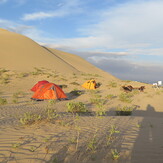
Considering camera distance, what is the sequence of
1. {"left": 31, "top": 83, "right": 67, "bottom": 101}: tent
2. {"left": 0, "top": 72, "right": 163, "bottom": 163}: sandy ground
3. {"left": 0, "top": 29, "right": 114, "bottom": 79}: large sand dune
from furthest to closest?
1. {"left": 0, "top": 29, "right": 114, "bottom": 79}: large sand dune
2. {"left": 31, "top": 83, "right": 67, "bottom": 101}: tent
3. {"left": 0, "top": 72, "right": 163, "bottom": 163}: sandy ground

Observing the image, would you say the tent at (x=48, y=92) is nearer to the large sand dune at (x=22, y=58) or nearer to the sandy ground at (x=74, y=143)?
the sandy ground at (x=74, y=143)

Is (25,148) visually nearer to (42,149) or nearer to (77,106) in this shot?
(42,149)

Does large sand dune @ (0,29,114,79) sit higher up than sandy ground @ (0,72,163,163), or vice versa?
large sand dune @ (0,29,114,79)

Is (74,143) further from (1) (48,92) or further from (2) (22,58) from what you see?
(2) (22,58)

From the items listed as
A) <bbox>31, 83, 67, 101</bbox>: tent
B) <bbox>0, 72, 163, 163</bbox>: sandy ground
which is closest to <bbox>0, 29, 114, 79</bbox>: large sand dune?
<bbox>31, 83, 67, 101</bbox>: tent

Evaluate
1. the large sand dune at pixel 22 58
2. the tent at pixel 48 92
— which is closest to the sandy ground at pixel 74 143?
the tent at pixel 48 92

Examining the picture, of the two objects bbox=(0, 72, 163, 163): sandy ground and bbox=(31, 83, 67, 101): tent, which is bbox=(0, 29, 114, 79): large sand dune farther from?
bbox=(0, 72, 163, 163): sandy ground

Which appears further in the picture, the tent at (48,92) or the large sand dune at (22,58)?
the large sand dune at (22,58)

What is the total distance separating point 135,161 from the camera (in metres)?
3.95

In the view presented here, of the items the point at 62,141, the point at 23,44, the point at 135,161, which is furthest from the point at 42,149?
the point at 23,44

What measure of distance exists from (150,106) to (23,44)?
39676 mm

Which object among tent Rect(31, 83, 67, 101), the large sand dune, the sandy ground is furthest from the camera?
the large sand dune

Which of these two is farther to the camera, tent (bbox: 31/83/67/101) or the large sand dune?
the large sand dune

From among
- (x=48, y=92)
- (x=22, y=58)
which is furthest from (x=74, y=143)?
(x=22, y=58)
